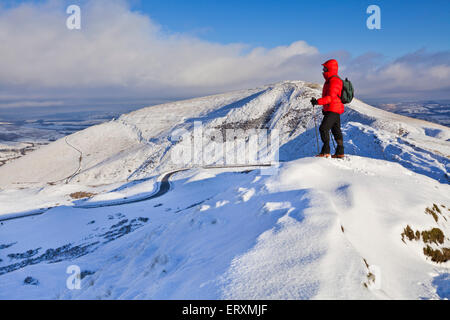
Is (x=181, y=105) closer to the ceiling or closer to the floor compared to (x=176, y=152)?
closer to the ceiling

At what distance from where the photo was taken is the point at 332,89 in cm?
908

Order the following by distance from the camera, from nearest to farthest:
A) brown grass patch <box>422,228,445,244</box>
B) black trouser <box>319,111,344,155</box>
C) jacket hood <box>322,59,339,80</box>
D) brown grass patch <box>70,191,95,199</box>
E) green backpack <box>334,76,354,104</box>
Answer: brown grass patch <box>422,228,445,244</box> < jacket hood <box>322,59,339,80</box> < green backpack <box>334,76,354,104</box> < black trouser <box>319,111,344,155</box> < brown grass patch <box>70,191,95,199</box>

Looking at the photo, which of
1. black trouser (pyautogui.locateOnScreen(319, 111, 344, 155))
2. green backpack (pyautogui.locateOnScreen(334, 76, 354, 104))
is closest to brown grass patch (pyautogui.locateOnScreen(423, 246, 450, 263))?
black trouser (pyautogui.locateOnScreen(319, 111, 344, 155))

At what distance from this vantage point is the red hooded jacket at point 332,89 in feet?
29.5

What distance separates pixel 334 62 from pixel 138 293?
31.9 feet

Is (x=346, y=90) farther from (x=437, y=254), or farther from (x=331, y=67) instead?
(x=437, y=254)

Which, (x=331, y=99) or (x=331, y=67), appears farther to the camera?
(x=331, y=99)

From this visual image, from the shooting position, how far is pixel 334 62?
899cm

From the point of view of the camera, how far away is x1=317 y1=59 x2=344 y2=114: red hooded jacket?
29.5 feet

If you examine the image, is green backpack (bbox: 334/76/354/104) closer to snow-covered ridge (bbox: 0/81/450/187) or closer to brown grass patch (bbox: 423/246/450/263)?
brown grass patch (bbox: 423/246/450/263)

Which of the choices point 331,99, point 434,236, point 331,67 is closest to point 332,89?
point 331,99

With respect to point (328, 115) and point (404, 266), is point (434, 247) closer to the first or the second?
point (404, 266)
